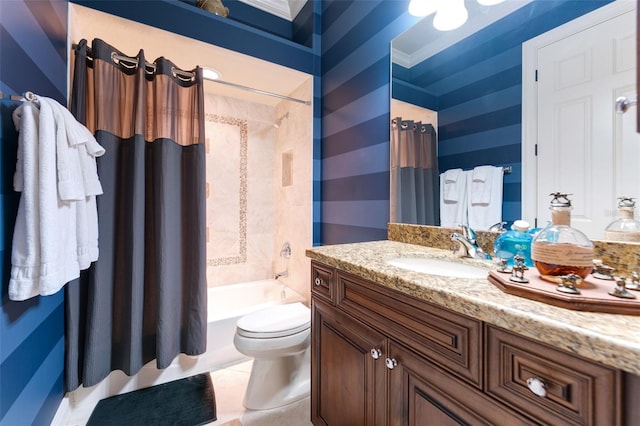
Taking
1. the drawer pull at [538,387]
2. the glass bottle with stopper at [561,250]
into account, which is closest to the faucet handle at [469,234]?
the glass bottle with stopper at [561,250]

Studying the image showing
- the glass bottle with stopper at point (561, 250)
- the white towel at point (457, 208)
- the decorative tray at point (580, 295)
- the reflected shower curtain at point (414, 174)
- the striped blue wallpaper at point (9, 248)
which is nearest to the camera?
the decorative tray at point (580, 295)

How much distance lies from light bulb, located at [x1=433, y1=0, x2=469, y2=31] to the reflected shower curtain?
1.49 feet

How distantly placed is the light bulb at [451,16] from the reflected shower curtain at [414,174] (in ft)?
1.49

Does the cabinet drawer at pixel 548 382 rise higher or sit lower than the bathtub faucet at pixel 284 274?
higher

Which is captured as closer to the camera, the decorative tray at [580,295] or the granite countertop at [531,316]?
the granite countertop at [531,316]

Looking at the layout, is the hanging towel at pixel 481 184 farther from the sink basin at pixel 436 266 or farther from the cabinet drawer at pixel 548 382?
the cabinet drawer at pixel 548 382

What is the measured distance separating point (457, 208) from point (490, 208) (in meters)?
0.15

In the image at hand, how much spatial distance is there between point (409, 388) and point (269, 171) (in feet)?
7.79

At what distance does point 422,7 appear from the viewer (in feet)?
4.25

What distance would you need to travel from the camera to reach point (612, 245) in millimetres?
752

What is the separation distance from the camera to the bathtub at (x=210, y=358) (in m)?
1.41

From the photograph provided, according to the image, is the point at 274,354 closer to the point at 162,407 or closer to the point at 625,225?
the point at 162,407

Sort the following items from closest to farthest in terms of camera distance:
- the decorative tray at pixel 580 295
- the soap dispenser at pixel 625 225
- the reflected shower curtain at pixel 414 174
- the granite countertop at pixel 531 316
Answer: the granite countertop at pixel 531 316 < the decorative tray at pixel 580 295 < the soap dispenser at pixel 625 225 < the reflected shower curtain at pixel 414 174

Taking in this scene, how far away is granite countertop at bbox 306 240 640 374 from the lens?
376 mm
